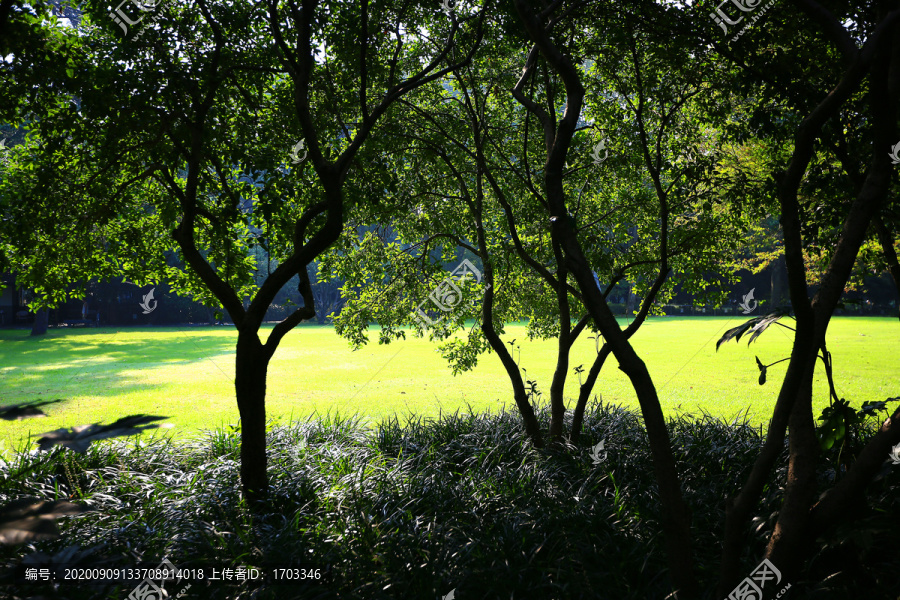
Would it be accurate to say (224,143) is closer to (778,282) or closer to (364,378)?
(364,378)

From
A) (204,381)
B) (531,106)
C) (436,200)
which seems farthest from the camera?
(204,381)

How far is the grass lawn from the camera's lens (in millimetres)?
8797

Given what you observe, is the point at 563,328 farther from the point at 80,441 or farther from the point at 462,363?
the point at 80,441

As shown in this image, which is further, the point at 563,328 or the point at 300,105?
the point at 563,328

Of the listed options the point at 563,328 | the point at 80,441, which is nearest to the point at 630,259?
the point at 563,328

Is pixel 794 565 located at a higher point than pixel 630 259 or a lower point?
lower

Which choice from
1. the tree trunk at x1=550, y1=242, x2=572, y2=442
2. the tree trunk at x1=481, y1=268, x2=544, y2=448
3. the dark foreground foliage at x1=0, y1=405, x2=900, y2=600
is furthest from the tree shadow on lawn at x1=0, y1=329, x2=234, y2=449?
the tree trunk at x1=550, y1=242, x2=572, y2=442

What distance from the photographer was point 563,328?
203 inches

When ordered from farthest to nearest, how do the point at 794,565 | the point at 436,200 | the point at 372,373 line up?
the point at 372,373, the point at 436,200, the point at 794,565

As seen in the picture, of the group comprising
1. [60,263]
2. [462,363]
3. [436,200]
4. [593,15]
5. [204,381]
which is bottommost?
[204,381]

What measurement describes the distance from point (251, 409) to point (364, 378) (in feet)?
25.9

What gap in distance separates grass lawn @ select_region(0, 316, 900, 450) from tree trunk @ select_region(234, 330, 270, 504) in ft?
7.48

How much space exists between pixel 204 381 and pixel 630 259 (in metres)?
9.42

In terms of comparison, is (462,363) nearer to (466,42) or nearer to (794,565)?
(466,42)
